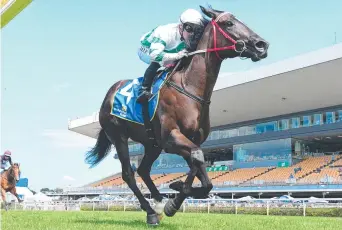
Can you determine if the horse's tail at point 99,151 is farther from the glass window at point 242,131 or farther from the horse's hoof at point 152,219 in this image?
the glass window at point 242,131

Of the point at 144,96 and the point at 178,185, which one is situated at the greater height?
the point at 144,96

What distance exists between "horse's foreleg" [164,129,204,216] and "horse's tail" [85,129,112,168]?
264 centimetres

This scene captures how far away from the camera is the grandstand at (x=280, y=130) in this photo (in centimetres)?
3066

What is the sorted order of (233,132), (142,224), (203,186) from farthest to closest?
(233,132)
(142,224)
(203,186)

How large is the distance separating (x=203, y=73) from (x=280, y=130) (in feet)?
116

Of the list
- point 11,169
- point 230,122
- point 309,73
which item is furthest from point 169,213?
point 230,122

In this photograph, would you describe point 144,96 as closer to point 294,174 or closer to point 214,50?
point 214,50

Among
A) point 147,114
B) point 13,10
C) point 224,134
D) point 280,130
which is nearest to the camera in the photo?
point 13,10

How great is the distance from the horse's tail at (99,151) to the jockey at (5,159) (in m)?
8.24

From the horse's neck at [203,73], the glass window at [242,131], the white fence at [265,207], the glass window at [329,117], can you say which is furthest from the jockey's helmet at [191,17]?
the glass window at [242,131]

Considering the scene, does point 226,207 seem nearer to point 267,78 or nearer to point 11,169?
point 11,169

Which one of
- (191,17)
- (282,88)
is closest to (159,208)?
(191,17)

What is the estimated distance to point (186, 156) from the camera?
517cm

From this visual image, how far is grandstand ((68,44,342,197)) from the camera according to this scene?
30.7 m
